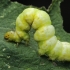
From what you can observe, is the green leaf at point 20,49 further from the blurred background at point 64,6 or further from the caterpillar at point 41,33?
the blurred background at point 64,6

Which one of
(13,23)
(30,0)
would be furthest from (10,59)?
(30,0)

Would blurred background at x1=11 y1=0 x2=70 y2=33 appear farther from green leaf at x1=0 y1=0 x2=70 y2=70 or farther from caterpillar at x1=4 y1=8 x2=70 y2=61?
→ caterpillar at x1=4 y1=8 x2=70 y2=61

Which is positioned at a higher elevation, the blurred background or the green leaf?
the green leaf

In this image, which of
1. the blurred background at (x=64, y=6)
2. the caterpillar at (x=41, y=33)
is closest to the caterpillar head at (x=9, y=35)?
the caterpillar at (x=41, y=33)

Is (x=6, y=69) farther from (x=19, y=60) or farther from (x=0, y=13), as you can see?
(x=0, y=13)

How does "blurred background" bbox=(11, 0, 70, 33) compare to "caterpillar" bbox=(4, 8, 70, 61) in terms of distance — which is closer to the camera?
"caterpillar" bbox=(4, 8, 70, 61)

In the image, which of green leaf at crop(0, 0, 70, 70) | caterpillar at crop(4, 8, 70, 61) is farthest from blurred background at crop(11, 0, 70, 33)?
caterpillar at crop(4, 8, 70, 61)
